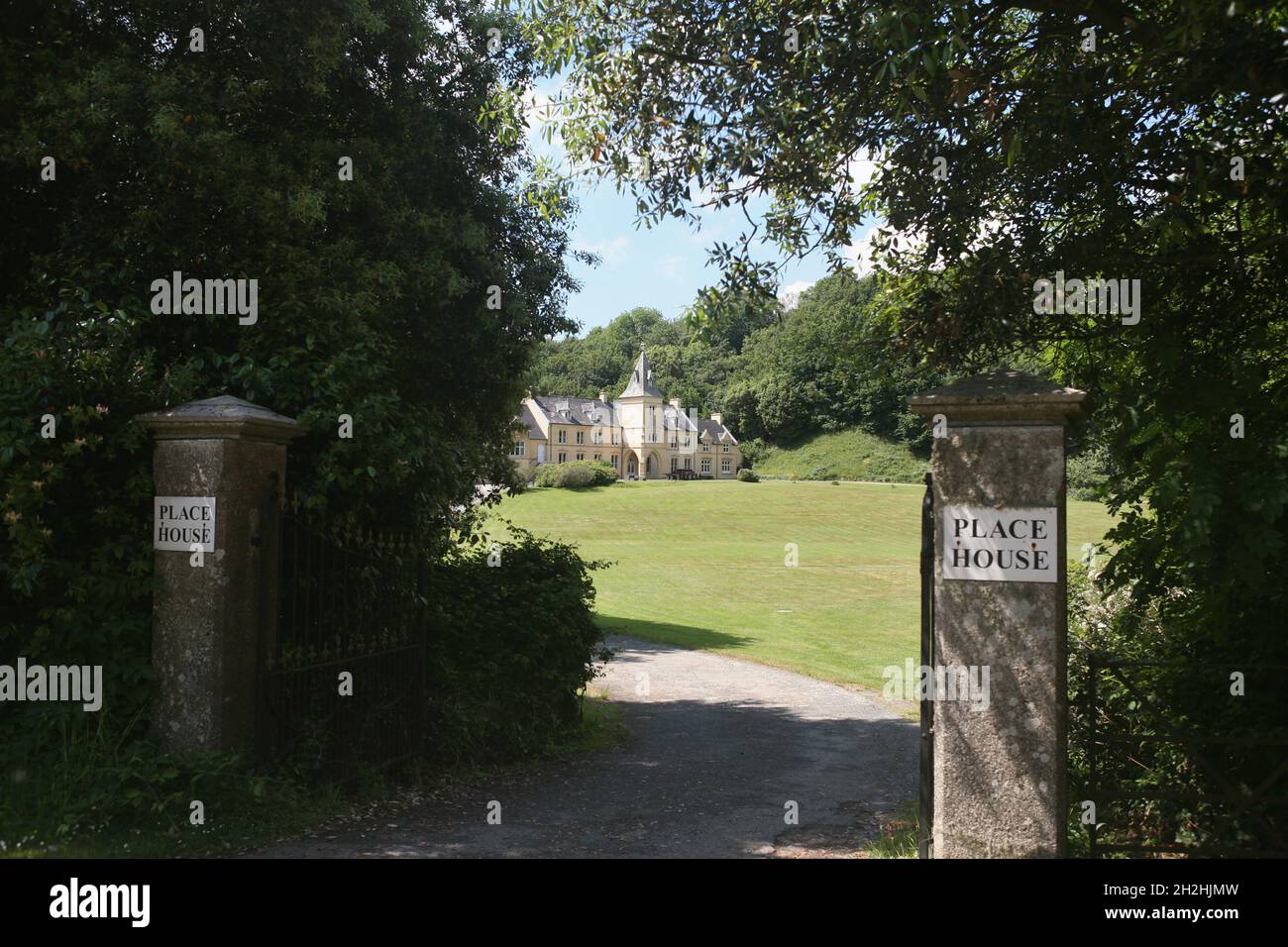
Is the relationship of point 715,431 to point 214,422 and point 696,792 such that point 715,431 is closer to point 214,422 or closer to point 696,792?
point 696,792

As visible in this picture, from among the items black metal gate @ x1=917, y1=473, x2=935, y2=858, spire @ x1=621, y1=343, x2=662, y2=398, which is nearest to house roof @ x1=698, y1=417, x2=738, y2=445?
spire @ x1=621, y1=343, x2=662, y2=398

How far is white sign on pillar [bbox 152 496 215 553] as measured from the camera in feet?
21.2

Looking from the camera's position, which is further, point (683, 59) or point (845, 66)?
point (683, 59)

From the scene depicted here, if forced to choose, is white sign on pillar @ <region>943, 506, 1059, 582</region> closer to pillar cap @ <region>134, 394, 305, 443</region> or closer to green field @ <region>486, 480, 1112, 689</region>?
pillar cap @ <region>134, 394, 305, 443</region>

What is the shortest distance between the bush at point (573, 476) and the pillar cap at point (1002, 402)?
226 feet

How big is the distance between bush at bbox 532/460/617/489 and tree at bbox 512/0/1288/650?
65943mm

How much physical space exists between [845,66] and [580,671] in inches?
253

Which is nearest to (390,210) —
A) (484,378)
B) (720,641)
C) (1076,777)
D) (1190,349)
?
(484,378)

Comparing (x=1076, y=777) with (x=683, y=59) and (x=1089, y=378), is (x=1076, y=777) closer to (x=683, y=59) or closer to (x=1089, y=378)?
(x=1089, y=378)

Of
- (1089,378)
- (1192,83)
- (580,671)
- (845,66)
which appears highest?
(845,66)

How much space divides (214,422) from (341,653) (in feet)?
6.44

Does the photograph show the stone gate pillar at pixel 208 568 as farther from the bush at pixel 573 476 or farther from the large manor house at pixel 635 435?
the large manor house at pixel 635 435

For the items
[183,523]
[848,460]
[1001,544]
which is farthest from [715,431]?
[1001,544]

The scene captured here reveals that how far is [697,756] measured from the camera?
983cm
